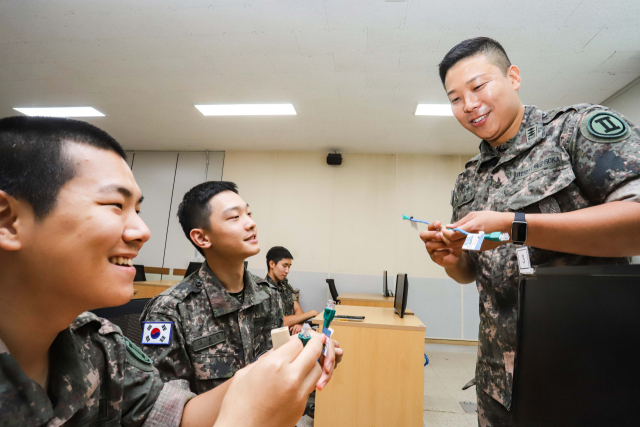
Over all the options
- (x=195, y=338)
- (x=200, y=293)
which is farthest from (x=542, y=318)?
(x=200, y=293)

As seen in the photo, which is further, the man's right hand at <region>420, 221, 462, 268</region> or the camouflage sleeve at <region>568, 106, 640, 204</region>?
the man's right hand at <region>420, 221, 462, 268</region>

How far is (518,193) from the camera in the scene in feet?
3.21

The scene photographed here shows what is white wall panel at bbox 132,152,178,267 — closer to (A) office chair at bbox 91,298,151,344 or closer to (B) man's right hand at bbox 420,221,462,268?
(A) office chair at bbox 91,298,151,344

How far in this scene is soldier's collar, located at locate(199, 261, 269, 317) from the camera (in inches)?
57.6

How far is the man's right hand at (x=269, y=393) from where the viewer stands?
0.52m

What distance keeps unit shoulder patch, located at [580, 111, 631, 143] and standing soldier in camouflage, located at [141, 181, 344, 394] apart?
1309 mm

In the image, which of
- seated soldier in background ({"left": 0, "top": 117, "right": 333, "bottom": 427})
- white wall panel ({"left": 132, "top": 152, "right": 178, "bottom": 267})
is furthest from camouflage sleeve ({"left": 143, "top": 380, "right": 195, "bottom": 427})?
white wall panel ({"left": 132, "top": 152, "right": 178, "bottom": 267})

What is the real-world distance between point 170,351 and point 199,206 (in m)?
0.73

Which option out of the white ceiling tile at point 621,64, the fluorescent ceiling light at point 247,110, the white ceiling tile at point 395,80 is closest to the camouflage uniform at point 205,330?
the white ceiling tile at point 395,80

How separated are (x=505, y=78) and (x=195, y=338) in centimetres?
152

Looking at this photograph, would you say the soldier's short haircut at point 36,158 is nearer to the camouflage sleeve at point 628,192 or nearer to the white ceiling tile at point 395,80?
the camouflage sleeve at point 628,192

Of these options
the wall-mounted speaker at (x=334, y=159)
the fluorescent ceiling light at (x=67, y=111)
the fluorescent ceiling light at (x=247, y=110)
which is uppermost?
the fluorescent ceiling light at (x=247, y=110)

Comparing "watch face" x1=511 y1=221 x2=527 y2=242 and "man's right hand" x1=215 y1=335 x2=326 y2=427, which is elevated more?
"watch face" x1=511 y1=221 x2=527 y2=242

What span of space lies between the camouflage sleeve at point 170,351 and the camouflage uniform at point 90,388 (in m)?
0.47
